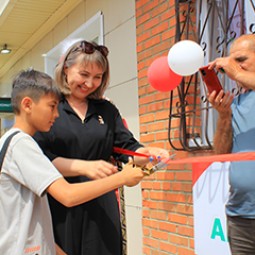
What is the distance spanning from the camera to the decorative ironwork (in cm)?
306

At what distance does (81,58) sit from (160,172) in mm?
1672

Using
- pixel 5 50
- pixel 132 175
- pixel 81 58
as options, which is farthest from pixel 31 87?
pixel 5 50

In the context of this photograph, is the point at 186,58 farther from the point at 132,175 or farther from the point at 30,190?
the point at 30,190

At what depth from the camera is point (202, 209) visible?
116 inches

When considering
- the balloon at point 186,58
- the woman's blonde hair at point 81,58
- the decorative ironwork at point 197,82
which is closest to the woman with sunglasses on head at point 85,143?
the woman's blonde hair at point 81,58

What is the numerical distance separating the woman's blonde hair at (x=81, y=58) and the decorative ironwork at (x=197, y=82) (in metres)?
1.15

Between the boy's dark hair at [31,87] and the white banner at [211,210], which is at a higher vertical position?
the boy's dark hair at [31,87]

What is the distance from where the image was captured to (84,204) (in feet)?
6.68

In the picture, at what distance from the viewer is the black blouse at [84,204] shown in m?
2.02

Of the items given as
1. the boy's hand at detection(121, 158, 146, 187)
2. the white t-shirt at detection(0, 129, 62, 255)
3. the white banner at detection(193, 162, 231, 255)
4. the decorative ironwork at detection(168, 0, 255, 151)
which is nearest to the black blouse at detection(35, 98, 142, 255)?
the white t-shirt at detection(0, 129, 62, 255)

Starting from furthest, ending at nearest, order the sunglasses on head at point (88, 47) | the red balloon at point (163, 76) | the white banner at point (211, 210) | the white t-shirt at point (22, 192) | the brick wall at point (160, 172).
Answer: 1. the brick wall at point (160, 172)
2. the white banner at point (211, 210)
3. the red balloon at point (163, 76)
4. the sunglasses on head at point (88, 47)
5. the white t-shirt at point (22, 192)

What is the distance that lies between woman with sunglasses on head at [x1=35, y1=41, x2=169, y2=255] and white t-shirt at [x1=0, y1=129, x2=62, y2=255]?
313mm

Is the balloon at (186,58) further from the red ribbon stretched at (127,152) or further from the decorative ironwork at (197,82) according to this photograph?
the decorative ironwork at (197,82)

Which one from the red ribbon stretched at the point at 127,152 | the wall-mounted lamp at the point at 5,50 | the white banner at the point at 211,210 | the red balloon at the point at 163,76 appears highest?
the wall-mounted lamp at the point at 5,50
